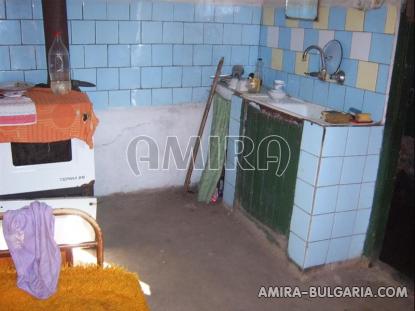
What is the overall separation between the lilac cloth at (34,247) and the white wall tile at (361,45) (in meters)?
1.88

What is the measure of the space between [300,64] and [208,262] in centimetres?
148

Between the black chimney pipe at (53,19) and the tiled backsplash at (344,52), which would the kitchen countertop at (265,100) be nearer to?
the tiled backsplash at (344,52)

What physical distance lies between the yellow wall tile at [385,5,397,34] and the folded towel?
186 cm

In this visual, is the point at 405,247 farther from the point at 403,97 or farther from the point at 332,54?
the point at 332,54

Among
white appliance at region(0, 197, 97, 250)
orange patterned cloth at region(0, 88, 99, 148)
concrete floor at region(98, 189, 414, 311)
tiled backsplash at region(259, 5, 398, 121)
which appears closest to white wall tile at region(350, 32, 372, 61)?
tiled backsplash at region(259, 5, 398, 121)

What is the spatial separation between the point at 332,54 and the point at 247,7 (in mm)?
963

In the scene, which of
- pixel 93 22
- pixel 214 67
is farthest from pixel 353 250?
pixel 93 22

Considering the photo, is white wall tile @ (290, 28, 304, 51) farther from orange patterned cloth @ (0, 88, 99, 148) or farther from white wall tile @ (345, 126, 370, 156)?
orange patterned cloth @ (0, 88, 99, 148)

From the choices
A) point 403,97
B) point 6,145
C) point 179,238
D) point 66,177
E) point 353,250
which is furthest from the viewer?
point 179,238

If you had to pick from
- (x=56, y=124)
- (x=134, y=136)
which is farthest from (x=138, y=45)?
(x=56, y=124)

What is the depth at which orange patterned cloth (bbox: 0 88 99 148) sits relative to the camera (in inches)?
81.8

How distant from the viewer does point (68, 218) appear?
197 centimetres

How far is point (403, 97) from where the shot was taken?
2.41m

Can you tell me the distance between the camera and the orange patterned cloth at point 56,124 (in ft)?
6.82
